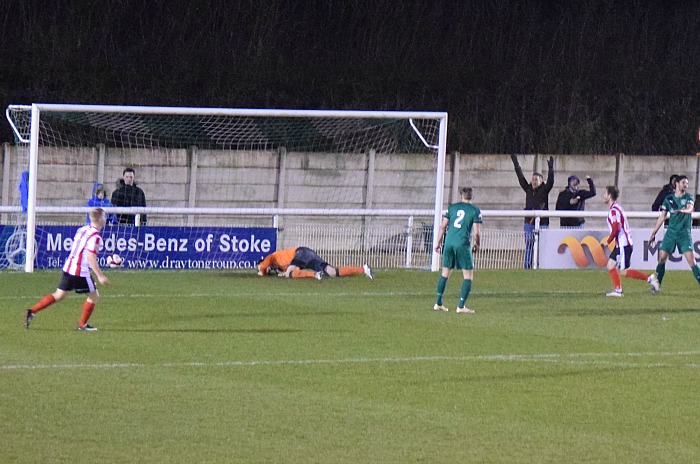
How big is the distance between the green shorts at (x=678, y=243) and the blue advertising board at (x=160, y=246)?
22.6ft

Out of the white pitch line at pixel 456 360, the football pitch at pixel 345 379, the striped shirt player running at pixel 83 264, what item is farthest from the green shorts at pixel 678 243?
the striped shirt player running at pixel 83 264

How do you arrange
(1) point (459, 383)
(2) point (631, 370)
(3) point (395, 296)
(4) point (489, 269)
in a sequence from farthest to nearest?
(4) point (489, 269) < (3) point (395, 296) < (2) point (631, 370) < (1) point (459, 383)

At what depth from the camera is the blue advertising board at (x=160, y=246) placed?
2102 cm

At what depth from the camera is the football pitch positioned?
322 inches

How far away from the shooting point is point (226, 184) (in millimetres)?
25688

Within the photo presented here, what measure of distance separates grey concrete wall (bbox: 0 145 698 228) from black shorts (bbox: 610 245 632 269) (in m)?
4.62

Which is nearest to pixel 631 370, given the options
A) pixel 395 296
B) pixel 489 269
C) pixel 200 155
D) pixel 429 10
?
pixel 395 296

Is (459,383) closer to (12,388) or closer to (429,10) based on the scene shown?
(12,388)

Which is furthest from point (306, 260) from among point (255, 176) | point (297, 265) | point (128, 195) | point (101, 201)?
point (255, 176)

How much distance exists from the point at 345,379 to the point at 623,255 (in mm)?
10913

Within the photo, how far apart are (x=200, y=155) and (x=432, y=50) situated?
14.1 meters

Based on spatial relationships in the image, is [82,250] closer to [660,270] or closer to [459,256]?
[459,256]

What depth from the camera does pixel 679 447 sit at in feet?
27.3

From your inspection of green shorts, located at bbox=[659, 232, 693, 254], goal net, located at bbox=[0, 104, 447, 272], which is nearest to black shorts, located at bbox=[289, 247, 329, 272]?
goal net, located at bbox=[0, 104, 447, 272]
